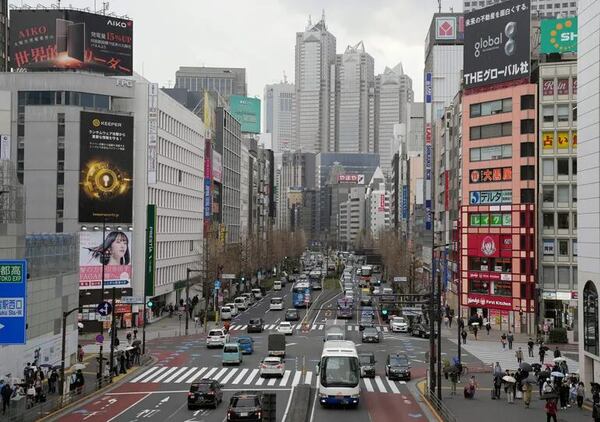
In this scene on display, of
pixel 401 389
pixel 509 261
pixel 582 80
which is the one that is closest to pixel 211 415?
pixel 401 389

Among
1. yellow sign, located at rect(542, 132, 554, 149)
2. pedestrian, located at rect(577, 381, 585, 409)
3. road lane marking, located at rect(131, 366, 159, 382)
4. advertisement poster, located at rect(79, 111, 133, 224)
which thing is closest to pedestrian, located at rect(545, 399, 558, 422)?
pedestrian, located at rect(577, 381, 585, 409)

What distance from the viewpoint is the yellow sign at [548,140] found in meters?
77.1

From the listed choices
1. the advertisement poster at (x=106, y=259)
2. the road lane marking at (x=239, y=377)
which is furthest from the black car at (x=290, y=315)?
the road lane marking at (x=239, y=377)

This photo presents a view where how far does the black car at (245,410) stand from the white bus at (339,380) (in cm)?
485

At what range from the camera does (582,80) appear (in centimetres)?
4328

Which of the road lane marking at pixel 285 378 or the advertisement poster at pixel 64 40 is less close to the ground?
the advertisement poster at pixel 64 40

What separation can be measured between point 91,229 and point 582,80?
170ft

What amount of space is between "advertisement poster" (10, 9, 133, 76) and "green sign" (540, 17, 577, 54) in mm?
44723

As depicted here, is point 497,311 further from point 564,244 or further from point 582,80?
point 582,80

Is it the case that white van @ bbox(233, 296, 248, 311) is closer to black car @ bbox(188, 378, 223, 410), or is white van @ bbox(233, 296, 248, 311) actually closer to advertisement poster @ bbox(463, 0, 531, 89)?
advertisement poster @ bbox(463, 0, 531, 89)

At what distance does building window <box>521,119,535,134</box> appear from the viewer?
79.0m

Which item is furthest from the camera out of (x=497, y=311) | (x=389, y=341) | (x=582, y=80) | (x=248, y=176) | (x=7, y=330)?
(x=248, y=176)

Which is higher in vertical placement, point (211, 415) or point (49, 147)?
point (49, 147)

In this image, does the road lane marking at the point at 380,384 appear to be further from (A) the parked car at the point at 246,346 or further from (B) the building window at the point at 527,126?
(B) the building window at the point at 527,126
